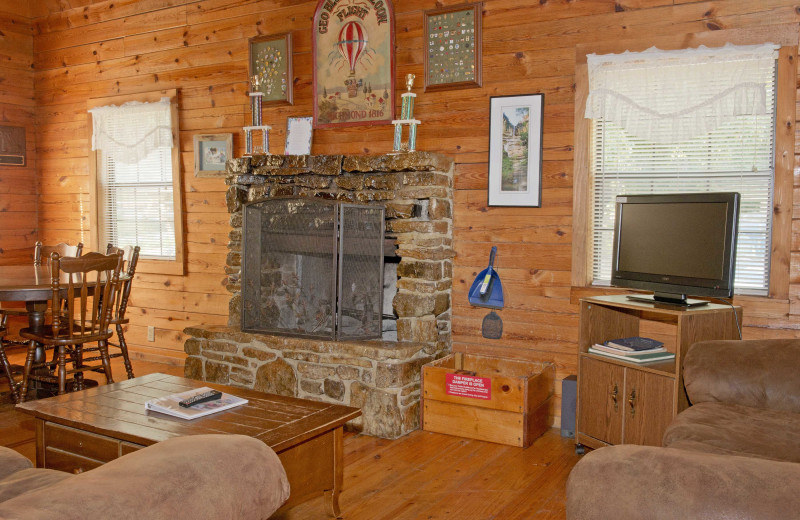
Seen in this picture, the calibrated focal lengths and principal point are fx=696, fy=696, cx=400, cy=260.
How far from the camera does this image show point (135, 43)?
5258 mm

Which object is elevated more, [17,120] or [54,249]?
[17,120]

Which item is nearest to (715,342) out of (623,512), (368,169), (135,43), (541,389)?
(541,389)

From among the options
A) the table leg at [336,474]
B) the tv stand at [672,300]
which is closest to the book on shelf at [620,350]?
the tv stand at [672,300]

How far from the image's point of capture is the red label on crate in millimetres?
3354

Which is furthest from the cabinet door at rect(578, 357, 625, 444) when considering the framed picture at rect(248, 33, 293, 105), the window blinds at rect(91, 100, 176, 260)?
the window blinds at rect(91, 100, 176, 260)

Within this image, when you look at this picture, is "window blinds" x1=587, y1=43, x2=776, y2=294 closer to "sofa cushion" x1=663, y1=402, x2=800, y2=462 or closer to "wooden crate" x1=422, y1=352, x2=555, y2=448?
"wooden crate" x1=422, y1=352, x2=555, y2=448

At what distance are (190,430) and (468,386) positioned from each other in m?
1.56

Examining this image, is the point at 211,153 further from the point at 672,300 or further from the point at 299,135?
the point at 672,300

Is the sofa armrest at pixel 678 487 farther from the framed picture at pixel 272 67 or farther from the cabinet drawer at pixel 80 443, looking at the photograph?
the framed picture at pixel 272 67

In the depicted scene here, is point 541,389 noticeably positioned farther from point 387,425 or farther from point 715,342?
point 715,342

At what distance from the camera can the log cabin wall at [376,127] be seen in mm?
3502

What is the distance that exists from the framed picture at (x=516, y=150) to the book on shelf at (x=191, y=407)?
6.08 feet

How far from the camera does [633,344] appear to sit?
308 cm

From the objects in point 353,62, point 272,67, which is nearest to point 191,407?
point 353,62
